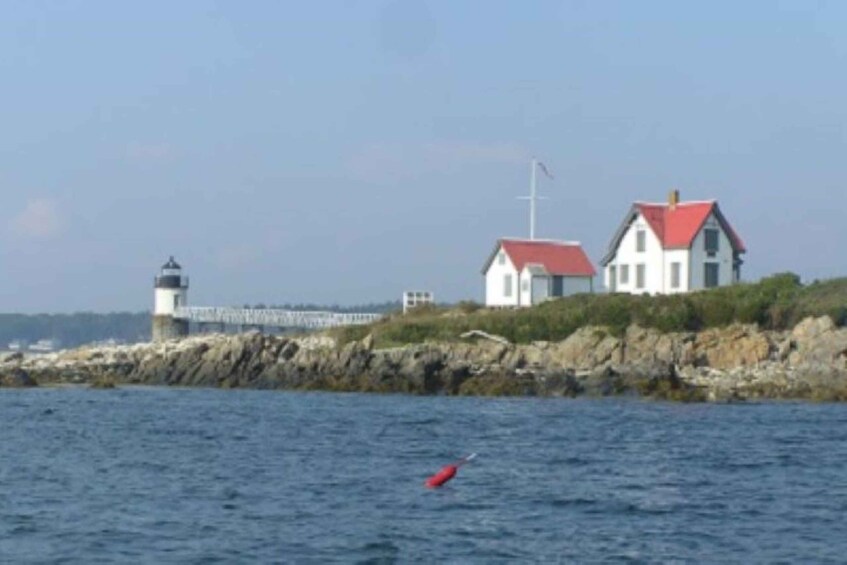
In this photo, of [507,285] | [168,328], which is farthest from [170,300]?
[507,285]

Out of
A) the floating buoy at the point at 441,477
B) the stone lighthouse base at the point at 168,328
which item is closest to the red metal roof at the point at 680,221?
the stone lighthouse base at the point at 168,328

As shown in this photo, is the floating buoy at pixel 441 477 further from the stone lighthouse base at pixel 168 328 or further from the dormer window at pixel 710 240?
the stone lighthouse base at pixel 168 328

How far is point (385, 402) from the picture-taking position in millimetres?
50062

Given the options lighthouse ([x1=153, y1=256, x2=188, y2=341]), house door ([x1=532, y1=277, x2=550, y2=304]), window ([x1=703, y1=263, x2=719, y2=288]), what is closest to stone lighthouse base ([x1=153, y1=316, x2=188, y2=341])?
lighthouse ([x1=153, y1=256, x2=188, y2=341])

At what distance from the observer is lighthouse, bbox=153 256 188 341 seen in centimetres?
8550

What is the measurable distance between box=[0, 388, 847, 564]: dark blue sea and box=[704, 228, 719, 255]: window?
19.4 meters

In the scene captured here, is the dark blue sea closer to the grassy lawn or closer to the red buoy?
the red buoy

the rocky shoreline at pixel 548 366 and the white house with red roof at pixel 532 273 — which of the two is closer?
the rocky shoreline at pixel 548 366

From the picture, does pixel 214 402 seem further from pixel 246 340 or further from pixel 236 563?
pixel 236 563

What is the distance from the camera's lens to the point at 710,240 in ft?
214

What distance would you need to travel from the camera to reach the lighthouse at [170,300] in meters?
85.5

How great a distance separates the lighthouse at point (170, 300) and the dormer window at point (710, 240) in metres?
33.7

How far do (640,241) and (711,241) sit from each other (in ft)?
10.4

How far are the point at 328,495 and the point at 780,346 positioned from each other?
31153mm
